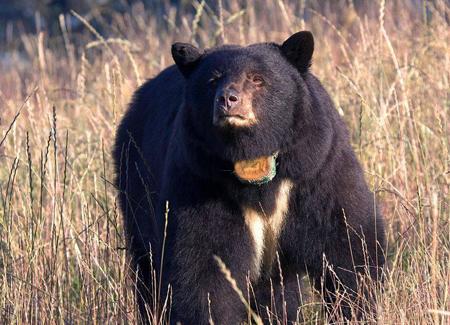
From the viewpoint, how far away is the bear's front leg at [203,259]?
5016 mm

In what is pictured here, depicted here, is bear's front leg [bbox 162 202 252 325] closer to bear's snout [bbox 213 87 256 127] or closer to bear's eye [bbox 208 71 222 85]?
bear's snout [bbox 213 87 256 127]

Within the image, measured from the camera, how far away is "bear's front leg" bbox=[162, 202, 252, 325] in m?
5.02

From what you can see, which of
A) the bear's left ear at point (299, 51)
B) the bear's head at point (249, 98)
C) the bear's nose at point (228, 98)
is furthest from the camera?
the bear's left ear at point (299, 51)

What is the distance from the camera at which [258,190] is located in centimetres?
512

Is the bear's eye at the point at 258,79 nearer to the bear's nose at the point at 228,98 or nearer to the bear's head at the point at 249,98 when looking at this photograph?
the bear's head at the point at 249,98

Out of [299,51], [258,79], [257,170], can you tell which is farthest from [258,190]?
[299,51]

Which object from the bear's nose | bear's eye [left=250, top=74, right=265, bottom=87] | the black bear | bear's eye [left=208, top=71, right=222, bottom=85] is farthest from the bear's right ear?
the bear's nose

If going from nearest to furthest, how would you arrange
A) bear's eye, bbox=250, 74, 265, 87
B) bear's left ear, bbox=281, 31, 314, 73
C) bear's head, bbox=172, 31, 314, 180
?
bear's head, bbox=172, 31, 314, 180 < bear's eye, bbox=250, 74, 265, 87 < bear's left ear, bbox=281, 31, 314, 73

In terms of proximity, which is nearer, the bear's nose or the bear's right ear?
the bear's nose

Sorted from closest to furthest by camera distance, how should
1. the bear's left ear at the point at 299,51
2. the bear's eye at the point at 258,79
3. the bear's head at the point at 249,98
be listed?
the bear's head at the point at 249,98, the bear's eye at the point at 258,79, the bear's left ear at the point at 299,51

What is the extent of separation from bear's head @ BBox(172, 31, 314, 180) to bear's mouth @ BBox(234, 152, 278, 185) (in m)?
0.04

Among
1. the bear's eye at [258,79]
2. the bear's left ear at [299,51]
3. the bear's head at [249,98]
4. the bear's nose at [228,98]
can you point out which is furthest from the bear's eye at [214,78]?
the bear's left ear at [299,51]

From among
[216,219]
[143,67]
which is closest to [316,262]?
[216,219]

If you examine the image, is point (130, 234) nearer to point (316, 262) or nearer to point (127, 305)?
point (127, 305)
